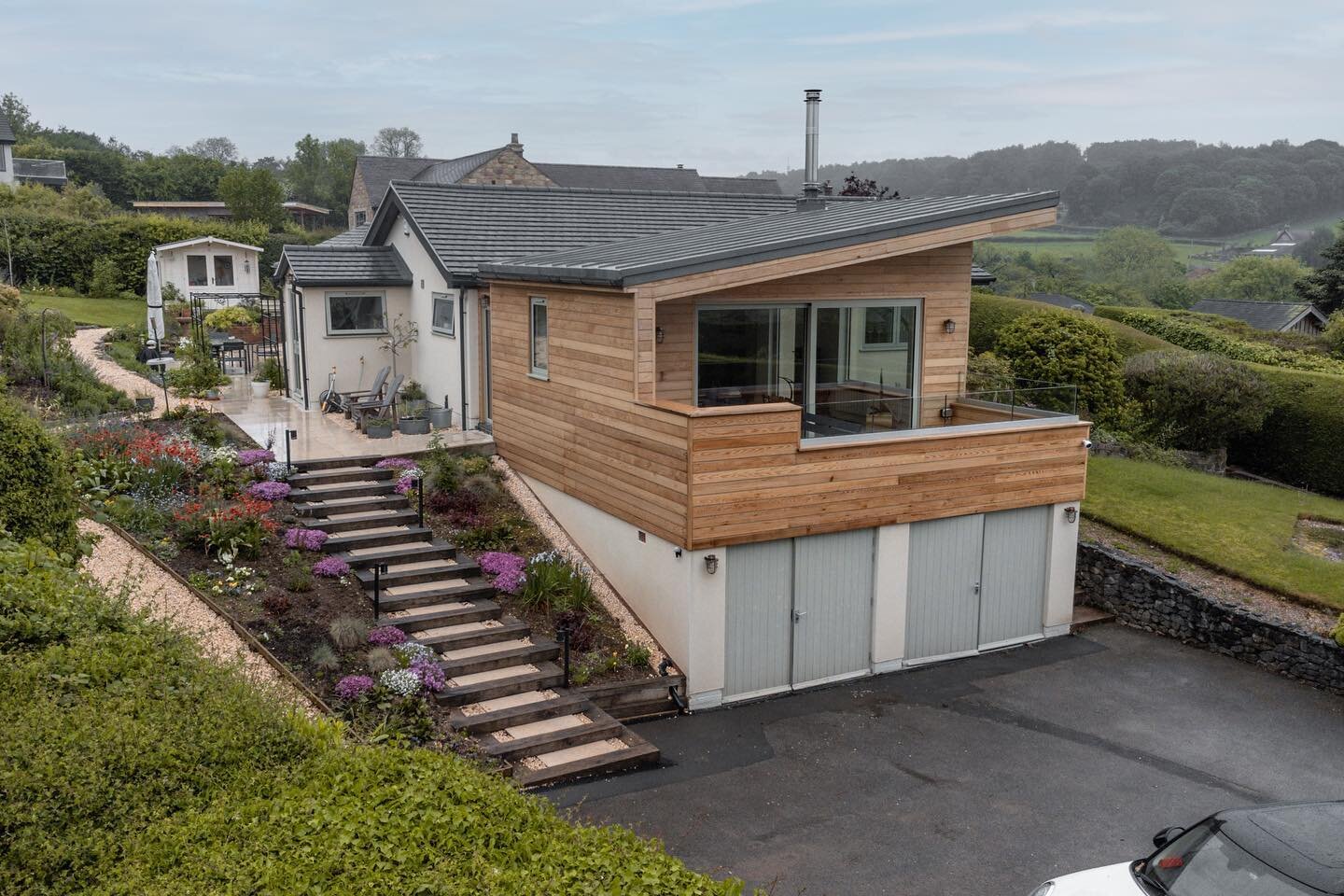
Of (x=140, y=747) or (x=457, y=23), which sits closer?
(x=140, y=747)

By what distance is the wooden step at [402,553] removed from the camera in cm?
1259

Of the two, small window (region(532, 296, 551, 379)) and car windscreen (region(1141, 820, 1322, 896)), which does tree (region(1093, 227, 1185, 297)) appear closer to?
small window (region(532, 296, 551, 379))

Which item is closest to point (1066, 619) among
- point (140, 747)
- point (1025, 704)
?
point (1025, 704)

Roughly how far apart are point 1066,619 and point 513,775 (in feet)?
27.8

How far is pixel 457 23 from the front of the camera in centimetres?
2520

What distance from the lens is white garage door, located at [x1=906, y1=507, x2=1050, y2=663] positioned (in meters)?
13.1

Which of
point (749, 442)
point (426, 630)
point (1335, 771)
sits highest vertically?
point (749, 442)

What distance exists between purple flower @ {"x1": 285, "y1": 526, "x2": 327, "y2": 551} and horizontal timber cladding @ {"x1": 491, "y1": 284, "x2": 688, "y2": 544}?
3.18m

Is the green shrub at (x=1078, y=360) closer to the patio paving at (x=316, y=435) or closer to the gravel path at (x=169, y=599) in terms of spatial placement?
the patio paving at (x=316, y=435)

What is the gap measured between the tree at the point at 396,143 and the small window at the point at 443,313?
398 feet

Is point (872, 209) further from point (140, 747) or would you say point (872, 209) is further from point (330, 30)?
point (330, 30)

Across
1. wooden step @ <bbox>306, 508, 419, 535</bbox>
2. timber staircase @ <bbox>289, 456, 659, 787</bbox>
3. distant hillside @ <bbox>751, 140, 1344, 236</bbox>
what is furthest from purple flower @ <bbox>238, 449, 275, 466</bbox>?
distant hillside @ <bbox>751, 140, 1344, 236</bbox>

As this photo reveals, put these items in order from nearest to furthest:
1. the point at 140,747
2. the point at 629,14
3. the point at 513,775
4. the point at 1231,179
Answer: the point at 140,747
the point at 513,775
the point at 629,14
the point at 1231,179

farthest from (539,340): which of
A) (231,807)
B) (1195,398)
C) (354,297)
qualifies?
(1195,398)
